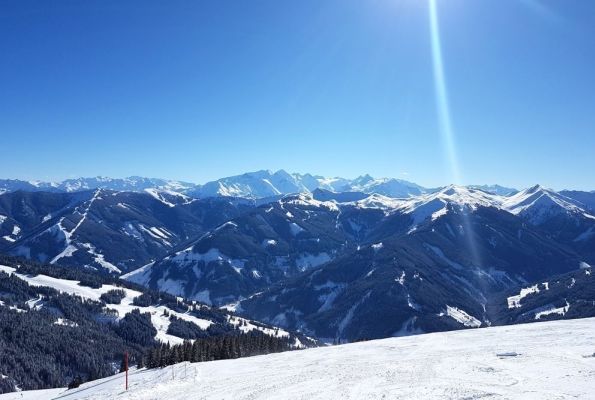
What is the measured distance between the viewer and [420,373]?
4509 centimetres

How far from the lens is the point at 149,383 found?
2365 inches

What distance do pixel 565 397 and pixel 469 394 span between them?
6370 mm

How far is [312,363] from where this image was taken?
6053 cm

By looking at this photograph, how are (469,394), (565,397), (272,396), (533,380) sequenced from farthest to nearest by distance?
(272,396) < (533,380) < (469,394) < (565,397)

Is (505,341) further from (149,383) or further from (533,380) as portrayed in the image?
(149,383)

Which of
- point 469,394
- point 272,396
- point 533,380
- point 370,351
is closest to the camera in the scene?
point 469,394

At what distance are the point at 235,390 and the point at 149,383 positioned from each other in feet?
62.9

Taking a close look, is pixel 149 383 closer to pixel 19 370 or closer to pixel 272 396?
pixel 272 396

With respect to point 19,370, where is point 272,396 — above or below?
above

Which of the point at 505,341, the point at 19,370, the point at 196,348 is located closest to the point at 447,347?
the point at 505,341

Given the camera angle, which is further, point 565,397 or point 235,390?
point 235,390

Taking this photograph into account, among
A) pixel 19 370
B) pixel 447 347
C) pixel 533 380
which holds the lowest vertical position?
pixel 19 370

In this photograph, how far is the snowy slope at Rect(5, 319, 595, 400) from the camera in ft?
120

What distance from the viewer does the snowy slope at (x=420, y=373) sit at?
36.6 m
